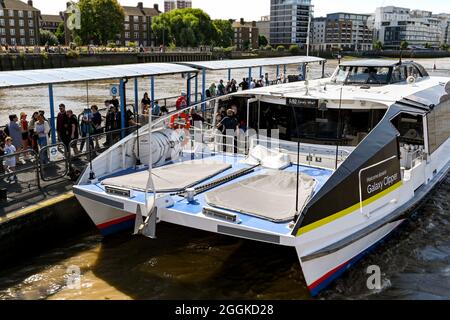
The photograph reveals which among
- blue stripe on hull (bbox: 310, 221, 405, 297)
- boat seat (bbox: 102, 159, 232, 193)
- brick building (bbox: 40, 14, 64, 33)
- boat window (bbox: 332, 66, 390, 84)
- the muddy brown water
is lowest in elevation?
the muddy brown water

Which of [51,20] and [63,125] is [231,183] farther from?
[51,20]

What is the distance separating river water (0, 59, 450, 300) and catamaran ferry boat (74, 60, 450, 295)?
56cm

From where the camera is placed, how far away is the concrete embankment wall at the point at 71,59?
53.7 meters

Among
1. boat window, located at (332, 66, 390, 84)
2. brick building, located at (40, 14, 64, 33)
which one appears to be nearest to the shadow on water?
boat window, located at (332, 66, 390, 84)

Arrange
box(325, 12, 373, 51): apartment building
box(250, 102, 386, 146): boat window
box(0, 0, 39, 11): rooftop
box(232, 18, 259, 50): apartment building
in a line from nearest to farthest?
1. box(250, 102, 386, 146): boat window
2. box(0, 0, 39, 11): rooftop
3. box(232, 18, 259, 50): apartment building
4. box(325, 12, 373, 51): apartment building

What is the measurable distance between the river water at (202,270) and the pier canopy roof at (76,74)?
362 cm

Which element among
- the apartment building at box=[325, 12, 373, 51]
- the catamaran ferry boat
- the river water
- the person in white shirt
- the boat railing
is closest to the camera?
the catamaran ferry boat

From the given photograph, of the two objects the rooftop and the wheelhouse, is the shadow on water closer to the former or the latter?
the wheelhouse

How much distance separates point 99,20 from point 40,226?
85848mm

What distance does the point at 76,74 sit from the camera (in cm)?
1216

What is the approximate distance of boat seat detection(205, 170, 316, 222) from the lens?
7156mm
